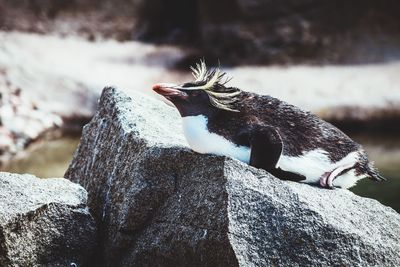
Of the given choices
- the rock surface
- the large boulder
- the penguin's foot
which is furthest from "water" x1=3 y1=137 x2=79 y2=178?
the penguin's foot

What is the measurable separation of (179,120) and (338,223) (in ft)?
4.55

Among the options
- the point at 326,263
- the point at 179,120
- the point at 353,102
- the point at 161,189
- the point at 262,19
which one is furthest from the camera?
the point at 262,19

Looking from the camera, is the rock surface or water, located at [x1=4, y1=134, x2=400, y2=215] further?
water, located at [x1=4, y1=134, x2=400, y2=215]

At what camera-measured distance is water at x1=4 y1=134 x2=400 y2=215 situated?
20.5 ft

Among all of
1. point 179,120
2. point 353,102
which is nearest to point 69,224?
point 179,120

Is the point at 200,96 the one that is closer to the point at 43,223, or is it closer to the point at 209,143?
the point at 209,143

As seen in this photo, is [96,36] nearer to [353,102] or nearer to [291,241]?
[353,102]

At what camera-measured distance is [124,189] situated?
11.9 ft

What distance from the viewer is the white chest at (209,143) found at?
10.7 feet

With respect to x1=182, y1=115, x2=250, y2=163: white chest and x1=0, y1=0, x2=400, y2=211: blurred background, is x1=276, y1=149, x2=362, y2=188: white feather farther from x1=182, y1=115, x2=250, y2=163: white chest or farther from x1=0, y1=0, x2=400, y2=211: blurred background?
x1=0, y1=0, x2=400, y2=211: blurred background

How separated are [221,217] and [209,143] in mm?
364

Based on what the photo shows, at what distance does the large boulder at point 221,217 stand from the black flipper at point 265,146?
9 centimetres

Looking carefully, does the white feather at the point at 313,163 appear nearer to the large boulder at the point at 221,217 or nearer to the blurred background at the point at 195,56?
the large boulder at the point at 221,217

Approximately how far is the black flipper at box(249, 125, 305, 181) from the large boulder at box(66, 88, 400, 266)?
9 cm
